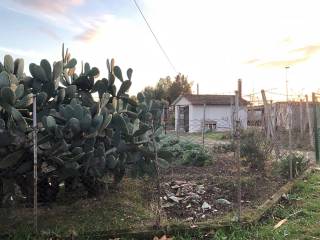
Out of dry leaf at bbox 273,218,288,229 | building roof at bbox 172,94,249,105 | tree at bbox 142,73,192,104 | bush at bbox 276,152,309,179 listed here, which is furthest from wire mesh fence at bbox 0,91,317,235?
tree at bbox 142,73,192,104

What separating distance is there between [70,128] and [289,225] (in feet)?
11.1

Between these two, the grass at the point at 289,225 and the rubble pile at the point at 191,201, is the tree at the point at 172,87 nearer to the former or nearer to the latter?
the rubble pile at the point at 191,201

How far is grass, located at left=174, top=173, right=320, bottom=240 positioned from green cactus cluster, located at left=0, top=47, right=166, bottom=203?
1.71 m

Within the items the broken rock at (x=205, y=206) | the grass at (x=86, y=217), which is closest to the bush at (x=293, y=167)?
the broken rock at (x=205, y=206)

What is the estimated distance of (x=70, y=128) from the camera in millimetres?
6117

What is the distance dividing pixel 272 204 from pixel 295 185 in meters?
2.13

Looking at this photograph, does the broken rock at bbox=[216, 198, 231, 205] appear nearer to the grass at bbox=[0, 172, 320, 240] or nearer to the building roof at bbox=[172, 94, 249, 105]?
the grass at bbox=[0, 172, 320, 240]

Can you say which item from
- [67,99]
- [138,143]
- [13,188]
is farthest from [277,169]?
[13,188]

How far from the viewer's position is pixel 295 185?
9.40 metres

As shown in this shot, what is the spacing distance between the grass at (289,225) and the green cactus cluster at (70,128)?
1.71 m

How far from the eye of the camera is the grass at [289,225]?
6.02m

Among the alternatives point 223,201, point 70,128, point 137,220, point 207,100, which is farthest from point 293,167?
point 207,100

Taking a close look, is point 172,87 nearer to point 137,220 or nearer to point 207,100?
point 207,100

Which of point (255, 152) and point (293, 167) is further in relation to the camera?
point (255, 152)
